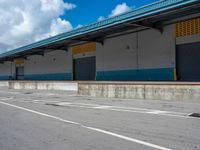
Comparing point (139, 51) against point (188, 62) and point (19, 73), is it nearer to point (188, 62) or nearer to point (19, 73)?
point (188, 62)

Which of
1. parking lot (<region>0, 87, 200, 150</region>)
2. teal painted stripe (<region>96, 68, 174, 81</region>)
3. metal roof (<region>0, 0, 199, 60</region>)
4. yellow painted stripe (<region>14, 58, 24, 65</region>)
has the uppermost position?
metal roof (<region>0, 0, 199, 60</region>)

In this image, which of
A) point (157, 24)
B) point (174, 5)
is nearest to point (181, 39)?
point (157, 24)

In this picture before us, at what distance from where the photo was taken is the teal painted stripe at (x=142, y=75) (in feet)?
81.3

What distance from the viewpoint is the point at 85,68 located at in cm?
3688

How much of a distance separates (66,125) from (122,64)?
849 inches

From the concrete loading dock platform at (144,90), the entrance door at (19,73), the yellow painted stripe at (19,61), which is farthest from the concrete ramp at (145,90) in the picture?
the yellow painted stripe at (19,61)

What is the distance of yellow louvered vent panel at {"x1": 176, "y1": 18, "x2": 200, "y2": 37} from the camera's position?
2198 cm

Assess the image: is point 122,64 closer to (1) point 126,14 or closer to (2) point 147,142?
(1) point 126,14

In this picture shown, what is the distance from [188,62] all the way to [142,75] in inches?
214

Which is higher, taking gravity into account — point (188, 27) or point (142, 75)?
point (188, 27)

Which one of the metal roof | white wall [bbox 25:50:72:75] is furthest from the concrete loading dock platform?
white wall [bbox 25:50:72:75]

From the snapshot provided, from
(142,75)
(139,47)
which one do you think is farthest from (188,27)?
(142,75)

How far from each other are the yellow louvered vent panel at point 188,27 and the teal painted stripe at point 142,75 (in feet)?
11.4

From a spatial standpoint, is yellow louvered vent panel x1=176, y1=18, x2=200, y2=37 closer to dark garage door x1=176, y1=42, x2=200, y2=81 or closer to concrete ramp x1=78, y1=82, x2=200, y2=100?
dark garage door x1=176, y1=42, x2=200, y2=81
